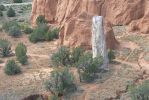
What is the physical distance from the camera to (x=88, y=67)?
23.8 meters

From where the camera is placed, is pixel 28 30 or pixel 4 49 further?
pixel 28 30

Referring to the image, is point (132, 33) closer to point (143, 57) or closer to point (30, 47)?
point (143, 57)

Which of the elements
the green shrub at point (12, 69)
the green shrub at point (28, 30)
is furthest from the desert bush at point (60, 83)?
the green shrub at point (28, 30)

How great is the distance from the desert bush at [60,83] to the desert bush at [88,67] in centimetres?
83

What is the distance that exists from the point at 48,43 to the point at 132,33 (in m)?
5.77

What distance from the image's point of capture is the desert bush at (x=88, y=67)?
921 inches

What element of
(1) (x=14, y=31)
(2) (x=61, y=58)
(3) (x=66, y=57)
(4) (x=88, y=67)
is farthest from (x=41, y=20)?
(4) (x=88, y=67)

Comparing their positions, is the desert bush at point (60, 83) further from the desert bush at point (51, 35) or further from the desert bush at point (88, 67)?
the desert bush at point (51, 35)

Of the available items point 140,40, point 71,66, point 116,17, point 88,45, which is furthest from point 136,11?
point 71,66

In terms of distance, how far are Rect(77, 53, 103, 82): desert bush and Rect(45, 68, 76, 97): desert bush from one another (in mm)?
826

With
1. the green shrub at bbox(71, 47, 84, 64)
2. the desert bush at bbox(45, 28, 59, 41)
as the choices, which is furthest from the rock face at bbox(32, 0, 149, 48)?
the green shrub at bbox(71, 47, 84, 64)

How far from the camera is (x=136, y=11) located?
3294 cm

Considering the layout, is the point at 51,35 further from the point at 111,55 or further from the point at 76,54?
the point at 111,55

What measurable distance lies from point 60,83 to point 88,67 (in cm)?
207
